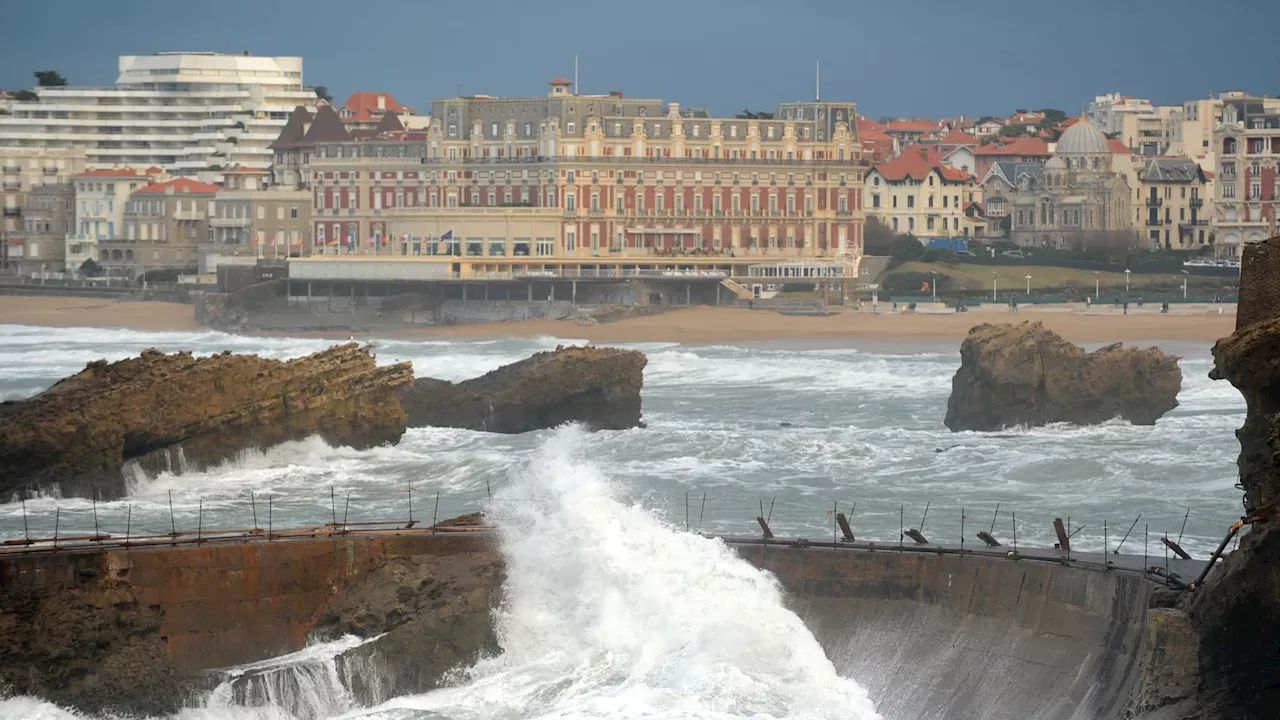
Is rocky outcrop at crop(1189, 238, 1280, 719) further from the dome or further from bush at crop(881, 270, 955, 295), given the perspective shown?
the dome

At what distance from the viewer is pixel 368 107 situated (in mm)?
143375

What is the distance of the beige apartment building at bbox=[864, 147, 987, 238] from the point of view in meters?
132

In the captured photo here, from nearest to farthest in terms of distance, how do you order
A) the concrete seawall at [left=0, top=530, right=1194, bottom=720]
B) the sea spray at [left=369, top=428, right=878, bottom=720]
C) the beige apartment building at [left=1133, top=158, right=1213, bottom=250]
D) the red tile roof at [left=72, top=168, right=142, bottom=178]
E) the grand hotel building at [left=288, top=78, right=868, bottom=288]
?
the concrete seawall at [left=0, top=530, right=1194, bottom=720] < the sea spray at [left=369, top=428, right=878, bottom=720] < the grand hotel building at [left=288, top=78, right=868, bottom=288] < the beige apartment building at [left=1133, top=158, right=1213, bottom=250] < the red tile roof at [left=72, top=168, right=142, bottom=178]

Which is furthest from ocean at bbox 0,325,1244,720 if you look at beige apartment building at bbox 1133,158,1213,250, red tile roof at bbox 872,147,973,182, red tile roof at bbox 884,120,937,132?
red tile roof at bbox 884,120,937,132

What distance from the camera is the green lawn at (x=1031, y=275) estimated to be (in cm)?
10994

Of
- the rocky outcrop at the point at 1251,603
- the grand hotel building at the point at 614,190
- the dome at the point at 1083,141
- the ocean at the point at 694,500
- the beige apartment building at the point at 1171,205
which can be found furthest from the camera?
Result: the beige apartment building at the point at 1171,205

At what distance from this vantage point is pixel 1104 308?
9888 cm

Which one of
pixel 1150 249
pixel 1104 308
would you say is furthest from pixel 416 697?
pixel 1150 249

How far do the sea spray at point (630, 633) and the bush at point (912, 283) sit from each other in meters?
76.4

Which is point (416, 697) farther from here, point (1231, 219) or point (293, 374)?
point (1231, 219)

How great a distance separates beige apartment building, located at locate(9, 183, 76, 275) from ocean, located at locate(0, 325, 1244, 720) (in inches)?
2329

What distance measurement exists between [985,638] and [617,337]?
66.0m

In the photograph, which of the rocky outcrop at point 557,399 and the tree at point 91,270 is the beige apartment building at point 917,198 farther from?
the rocky outcrop at point 557,399

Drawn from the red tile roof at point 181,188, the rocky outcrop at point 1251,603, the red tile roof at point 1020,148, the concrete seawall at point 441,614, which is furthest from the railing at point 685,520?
the red tile roof at point 1020,148
